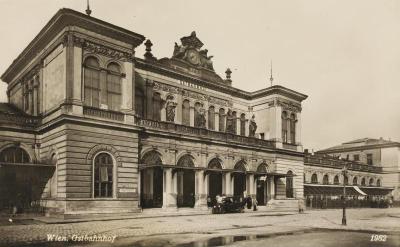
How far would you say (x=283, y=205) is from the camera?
3978 cm

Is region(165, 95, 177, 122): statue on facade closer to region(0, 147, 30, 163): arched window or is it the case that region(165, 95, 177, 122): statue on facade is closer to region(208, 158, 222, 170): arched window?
region(208, 158, 222, 170): arched window

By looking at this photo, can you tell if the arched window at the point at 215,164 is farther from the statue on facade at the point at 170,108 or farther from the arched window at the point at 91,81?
the arched window at the point at 91,81

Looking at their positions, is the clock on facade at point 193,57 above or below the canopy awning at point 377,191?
above

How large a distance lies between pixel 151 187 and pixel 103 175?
7.65 meters

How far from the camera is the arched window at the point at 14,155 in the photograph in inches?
1019

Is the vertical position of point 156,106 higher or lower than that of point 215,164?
higher

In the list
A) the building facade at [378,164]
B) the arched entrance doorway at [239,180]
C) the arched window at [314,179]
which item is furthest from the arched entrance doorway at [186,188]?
the building facade at [378,164]

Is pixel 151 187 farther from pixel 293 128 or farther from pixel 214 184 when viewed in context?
pixel 293 128

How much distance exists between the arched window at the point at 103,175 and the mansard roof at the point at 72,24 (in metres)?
7.84

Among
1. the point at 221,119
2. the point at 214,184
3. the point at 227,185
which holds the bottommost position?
the point at 214,184

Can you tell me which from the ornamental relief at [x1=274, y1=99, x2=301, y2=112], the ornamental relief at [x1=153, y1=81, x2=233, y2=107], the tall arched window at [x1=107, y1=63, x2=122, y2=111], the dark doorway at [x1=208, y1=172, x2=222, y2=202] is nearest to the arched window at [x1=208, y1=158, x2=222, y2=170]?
the dark doorway at [x1=208, y1=172, x2=222, y2=202]

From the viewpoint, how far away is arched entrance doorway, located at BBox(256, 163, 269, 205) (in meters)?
39.1

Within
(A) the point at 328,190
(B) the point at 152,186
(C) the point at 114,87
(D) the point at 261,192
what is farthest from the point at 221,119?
(A) the point at 328,190

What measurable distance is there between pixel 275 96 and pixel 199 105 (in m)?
8.74
